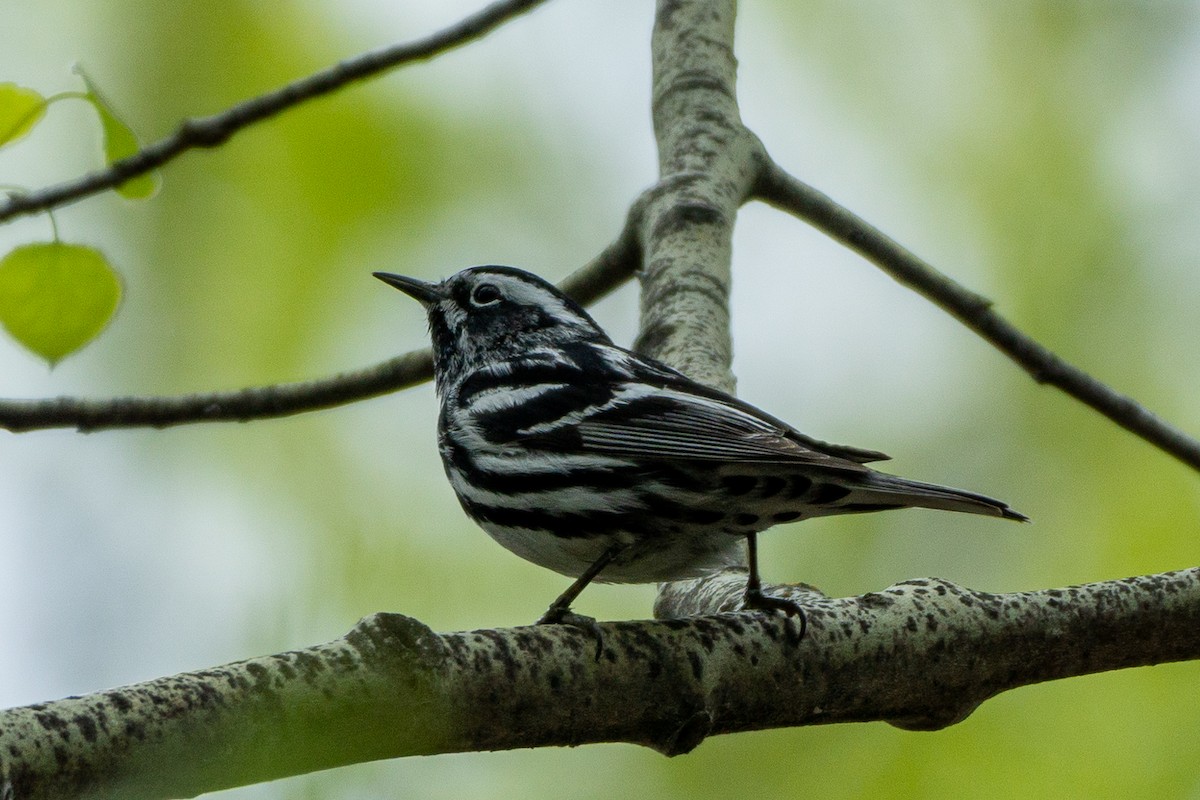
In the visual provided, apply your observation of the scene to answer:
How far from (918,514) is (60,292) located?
6727mm

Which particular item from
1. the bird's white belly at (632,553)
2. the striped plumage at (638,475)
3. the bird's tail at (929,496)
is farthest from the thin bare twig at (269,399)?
the bird's tail at (929,496)

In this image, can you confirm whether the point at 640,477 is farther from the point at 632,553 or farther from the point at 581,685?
the point at 581,685

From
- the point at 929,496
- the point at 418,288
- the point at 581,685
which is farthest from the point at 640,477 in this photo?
the point at 418,288

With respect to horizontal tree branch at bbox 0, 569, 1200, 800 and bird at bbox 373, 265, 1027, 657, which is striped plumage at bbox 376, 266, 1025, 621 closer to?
bird at bbox 373, 265, 1027, 657

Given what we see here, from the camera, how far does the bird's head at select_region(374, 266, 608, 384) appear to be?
4.84m

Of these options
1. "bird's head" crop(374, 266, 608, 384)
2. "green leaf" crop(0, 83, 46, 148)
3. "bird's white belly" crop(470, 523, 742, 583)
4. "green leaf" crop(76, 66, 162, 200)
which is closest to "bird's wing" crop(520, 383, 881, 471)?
"bird's white belly" crop(470, 523, 742, 583)

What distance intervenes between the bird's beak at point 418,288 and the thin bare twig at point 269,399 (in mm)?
232

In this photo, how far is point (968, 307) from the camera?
489 cm

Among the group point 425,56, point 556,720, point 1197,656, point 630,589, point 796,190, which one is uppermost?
point 796,190

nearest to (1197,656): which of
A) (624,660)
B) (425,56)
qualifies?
(624,660)

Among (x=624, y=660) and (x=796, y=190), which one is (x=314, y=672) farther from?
(x=796, y=190)

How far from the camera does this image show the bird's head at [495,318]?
15.9 feet

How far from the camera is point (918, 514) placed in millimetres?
8375

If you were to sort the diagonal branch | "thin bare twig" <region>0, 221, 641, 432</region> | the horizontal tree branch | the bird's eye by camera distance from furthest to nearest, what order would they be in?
the bird's eye, "thin bare twig" <region>0, 221, 641, 432</region>, the diagonal branch, the horizontal tree branch
